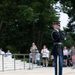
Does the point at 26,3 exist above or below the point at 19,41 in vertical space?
above

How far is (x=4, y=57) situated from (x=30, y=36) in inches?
993

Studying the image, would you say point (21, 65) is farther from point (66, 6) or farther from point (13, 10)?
point (66, 6)

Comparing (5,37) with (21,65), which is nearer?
(21,65)

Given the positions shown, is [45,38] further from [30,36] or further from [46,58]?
[46,58]

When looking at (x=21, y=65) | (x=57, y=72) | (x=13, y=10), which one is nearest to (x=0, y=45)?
(x=13, y=10)

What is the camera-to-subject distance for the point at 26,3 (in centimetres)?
3762

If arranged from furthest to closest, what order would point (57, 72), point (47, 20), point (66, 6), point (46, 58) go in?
point (66, 6) < point (47, 20) < point (46, 58) < point (57, 72)

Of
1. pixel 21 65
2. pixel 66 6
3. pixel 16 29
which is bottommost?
pixel 21 65

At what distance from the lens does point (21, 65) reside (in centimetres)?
2336

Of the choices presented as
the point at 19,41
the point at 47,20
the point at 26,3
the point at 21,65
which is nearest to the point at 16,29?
the point at 19,41

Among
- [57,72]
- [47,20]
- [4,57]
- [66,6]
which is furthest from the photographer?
[66,6]

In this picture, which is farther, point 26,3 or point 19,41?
point 19,41

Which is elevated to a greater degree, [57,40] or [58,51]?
[57,40]

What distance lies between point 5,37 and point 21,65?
78.1ft
